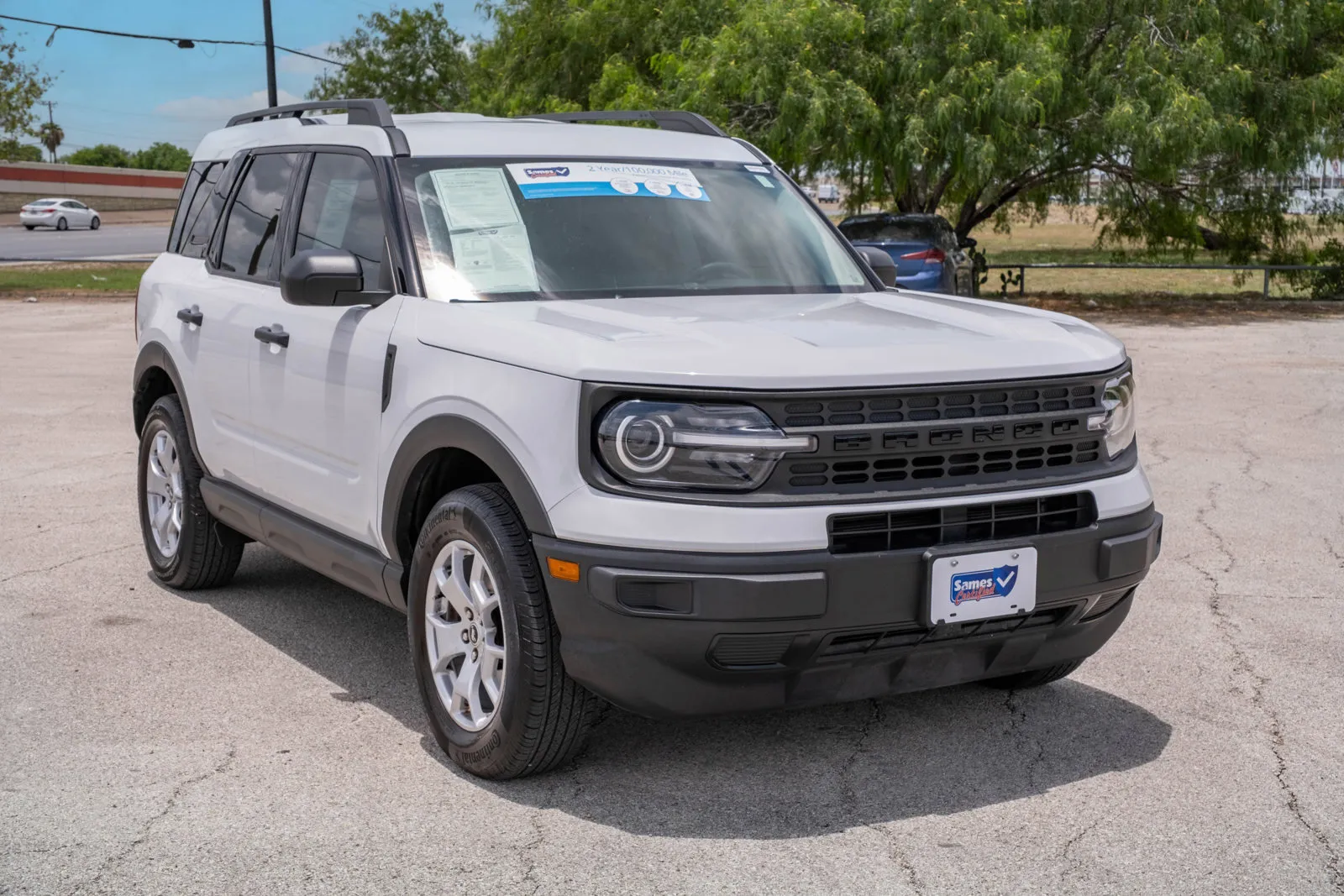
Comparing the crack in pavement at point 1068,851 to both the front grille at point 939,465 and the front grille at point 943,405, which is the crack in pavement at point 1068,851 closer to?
the front grille at point 939,465

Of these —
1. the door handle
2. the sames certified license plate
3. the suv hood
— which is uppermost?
the suv hood

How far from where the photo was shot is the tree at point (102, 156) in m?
127

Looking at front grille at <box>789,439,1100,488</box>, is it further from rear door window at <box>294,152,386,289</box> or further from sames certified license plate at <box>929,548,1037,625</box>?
rear door window at <box>294,152,386,289</box>

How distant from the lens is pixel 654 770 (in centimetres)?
455

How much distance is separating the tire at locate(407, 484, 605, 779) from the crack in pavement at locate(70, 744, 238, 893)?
→ 61 centimetres

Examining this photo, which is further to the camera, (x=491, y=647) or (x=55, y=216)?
(x=55, y=216)

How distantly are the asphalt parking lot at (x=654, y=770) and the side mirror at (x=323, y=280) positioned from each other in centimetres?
135

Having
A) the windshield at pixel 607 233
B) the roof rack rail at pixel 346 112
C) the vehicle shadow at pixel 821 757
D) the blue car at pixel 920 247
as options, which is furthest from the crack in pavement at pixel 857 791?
the blue car at pixel 920 247

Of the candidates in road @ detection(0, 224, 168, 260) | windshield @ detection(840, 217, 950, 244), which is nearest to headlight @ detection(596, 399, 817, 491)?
windshield @ detection(840, 217, 950, 244)

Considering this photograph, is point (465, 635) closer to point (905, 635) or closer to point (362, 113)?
point (905, 635)

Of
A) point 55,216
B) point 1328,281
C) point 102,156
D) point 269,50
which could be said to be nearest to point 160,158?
point 102,156

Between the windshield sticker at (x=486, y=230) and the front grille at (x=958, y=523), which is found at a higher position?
A: the windshield sticker at (x=486, y=230)

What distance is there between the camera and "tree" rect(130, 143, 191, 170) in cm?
12575

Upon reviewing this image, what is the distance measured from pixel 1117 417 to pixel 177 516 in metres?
4.00
